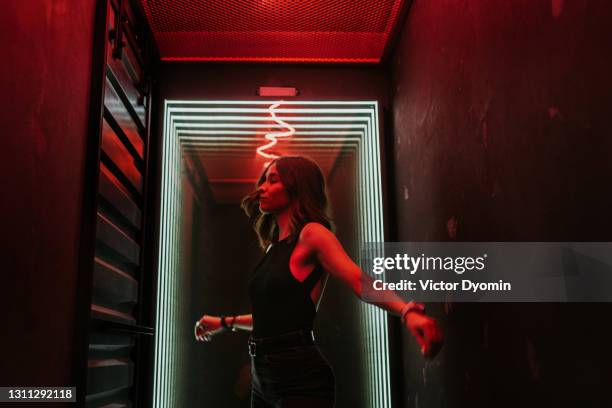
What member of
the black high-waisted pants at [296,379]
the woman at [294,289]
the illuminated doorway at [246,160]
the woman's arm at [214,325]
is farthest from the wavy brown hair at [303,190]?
the illuminated doorway at [246,160]

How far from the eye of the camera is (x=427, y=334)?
1.64m

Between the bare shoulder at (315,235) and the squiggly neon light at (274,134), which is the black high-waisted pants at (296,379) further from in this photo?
the squiggly neon light at (274,134)

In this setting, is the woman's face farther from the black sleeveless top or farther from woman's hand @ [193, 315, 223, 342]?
woman's hand @ [193, 315, 223, 342]

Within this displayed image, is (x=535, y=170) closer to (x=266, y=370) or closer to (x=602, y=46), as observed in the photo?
(x=602, y=46)

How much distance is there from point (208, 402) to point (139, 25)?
6.56 ft

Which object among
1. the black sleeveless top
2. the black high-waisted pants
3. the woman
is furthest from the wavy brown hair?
the black high-waisted pants

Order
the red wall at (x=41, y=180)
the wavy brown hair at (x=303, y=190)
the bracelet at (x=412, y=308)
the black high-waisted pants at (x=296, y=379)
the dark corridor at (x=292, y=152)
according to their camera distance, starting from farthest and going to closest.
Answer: the wavy brown hair at (x=303, y=190) < the black high-waisted pants at (x=296, y=379) < the bracelet at (x=412, y=308) < the red wall at (x=41, y=180) < the dark corridor at (x=292, y=152)

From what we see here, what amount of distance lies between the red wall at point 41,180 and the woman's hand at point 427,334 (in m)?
1.09

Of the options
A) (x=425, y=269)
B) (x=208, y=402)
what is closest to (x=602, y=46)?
(x=425, y=269)

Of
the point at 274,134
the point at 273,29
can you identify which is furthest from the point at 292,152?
the point at 273,29

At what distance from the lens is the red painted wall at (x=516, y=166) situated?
4.17 feet

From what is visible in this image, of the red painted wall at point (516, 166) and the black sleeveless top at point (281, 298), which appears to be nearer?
the red painted wall at point (516, 166)

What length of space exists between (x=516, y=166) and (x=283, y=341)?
92 centimetres

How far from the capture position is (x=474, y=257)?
1.90 m
